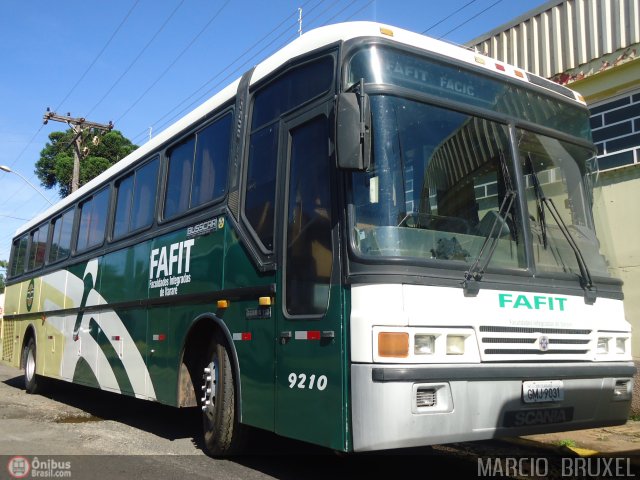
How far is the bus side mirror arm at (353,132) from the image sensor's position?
4.19m

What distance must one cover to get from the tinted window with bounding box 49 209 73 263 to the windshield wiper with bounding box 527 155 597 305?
7.94 m

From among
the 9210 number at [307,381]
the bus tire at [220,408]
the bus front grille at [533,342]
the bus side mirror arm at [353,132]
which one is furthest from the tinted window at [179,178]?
the bus front grille at [533,342]

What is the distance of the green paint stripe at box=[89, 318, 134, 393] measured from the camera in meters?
7.79

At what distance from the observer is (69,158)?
36219 millimetres

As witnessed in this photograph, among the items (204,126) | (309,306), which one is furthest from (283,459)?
(204,126)

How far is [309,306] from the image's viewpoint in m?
4.64

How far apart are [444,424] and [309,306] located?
1213mm

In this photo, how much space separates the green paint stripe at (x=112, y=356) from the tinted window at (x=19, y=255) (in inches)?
223

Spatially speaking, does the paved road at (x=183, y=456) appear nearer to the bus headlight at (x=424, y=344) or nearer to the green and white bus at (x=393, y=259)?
the green and white bus at (x=393, y=259)

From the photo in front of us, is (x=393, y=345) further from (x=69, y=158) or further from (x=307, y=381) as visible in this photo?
(x=69, y=158)

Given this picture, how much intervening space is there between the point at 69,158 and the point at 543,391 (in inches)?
1403

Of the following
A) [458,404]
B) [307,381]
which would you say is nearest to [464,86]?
[458,404]

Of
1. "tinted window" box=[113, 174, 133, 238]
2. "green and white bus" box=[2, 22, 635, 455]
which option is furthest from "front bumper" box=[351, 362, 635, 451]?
"tinted window" box=[113, 174, 133, 238]

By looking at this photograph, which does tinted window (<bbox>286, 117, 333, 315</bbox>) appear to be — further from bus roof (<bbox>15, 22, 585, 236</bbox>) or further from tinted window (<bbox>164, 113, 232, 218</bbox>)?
tinted window (<bbox>164, 113, 232, 218</bbox>)
